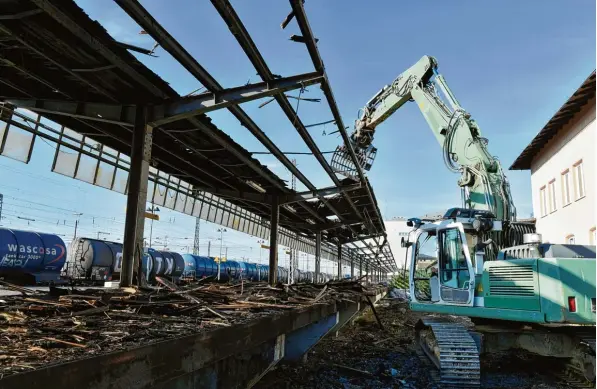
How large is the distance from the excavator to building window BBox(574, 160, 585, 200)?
841 centimetres

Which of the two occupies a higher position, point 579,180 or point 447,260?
Result: point 579,180

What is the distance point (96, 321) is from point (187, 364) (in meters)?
1.04

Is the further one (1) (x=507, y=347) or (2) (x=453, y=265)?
(2) (x=453, y=265)

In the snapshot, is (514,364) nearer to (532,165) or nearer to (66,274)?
(532,165)

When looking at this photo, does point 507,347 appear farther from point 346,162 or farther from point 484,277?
point 346,162

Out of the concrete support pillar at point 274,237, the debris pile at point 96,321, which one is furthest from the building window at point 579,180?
the debris pile at point 96,321

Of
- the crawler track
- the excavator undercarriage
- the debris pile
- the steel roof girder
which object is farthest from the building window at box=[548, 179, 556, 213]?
the debris pile

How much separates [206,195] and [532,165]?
1804cm

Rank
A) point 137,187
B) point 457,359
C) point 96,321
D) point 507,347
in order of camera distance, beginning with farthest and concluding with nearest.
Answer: point 137,187 → point 507,347 → point 457,359 → point 96,321

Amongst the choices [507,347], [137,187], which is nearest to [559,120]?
[507,347]

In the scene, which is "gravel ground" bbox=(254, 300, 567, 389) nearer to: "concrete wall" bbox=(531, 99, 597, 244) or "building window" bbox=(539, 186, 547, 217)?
"concrete wall" bbox=(531, 99, 597, 244)

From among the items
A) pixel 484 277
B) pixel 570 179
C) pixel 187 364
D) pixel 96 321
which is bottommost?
pixel 187 364

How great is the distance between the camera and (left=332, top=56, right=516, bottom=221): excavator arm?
1135 centimetres

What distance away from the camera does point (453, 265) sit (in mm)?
9734
